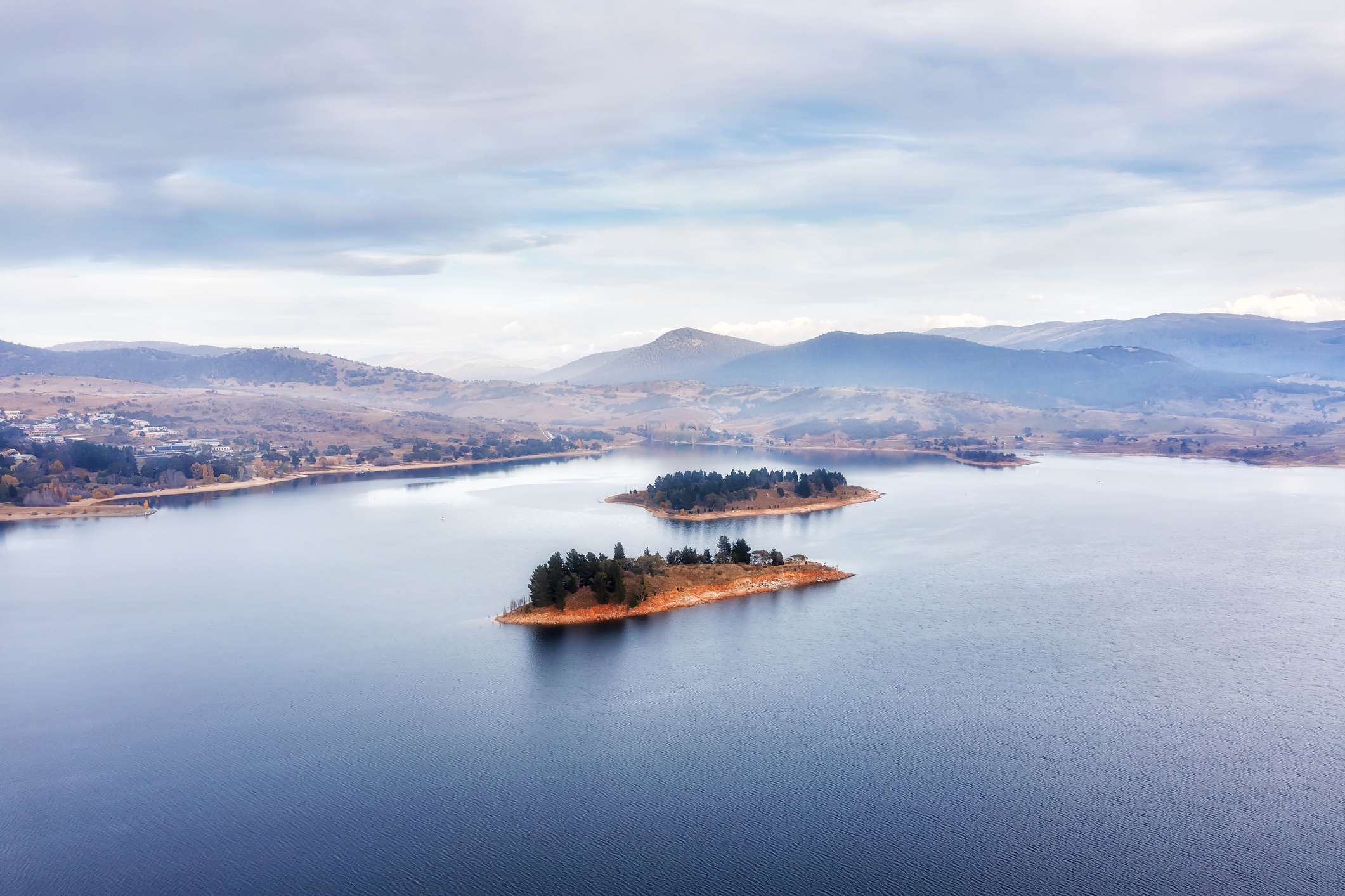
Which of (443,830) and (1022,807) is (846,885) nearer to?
(1022,807)

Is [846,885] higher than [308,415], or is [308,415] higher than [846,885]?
[308,415]

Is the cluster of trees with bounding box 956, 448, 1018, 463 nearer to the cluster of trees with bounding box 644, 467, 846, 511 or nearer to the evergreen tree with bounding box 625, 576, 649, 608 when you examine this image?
the cluster of trees with bounding box 644, 467, 846, 511

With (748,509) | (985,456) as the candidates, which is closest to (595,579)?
(748,509)

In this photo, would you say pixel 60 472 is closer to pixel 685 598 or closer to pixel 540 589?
pixel 540 589

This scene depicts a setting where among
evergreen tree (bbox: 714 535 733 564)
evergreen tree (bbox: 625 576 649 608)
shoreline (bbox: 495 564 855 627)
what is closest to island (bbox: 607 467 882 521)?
evergreen tree (bbox: 714 535 733 564)

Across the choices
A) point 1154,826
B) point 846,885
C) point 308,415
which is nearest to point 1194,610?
point 1154,826

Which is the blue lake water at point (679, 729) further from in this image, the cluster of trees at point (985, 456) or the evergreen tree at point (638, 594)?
the cluster of trees at point (985, 456)

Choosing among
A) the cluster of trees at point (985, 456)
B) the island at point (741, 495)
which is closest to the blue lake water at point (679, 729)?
the island at point (741, 495)

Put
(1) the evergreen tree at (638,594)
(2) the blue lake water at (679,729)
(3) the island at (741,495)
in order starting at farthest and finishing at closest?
(3) the island at (741,495) < (1) the evergreen tree at (638,594) < (2) the blue lake water at (679,729)
